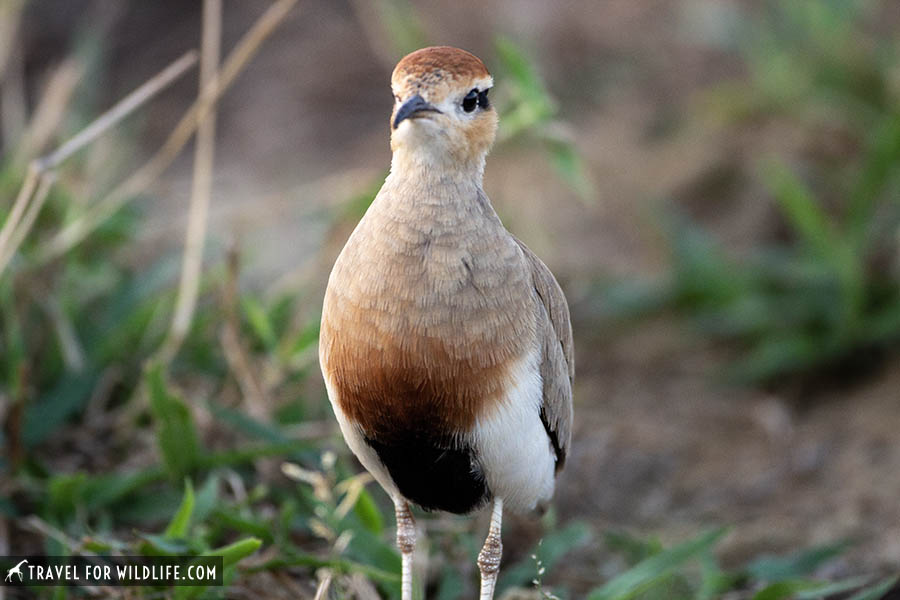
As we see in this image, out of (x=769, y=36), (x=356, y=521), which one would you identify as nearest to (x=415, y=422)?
(x=356, y=521)

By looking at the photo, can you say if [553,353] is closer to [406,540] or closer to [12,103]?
[406,540]

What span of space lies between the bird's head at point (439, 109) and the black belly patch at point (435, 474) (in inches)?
29.0

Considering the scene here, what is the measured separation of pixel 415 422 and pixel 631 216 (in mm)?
3625

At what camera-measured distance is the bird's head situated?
266 centimetres

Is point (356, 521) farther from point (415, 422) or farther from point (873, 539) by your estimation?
point (873, 539)

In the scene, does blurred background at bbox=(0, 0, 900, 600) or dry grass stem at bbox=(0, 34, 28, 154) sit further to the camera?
dry grass stem at bbox=(0, 34, 28, 154)

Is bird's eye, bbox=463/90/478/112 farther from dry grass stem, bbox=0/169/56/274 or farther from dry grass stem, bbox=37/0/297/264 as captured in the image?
dry grass stem, bbox=0/169/56/274

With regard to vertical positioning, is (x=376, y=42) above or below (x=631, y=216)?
above

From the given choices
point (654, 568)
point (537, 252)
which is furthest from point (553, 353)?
point (537, 252)

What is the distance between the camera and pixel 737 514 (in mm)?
4348

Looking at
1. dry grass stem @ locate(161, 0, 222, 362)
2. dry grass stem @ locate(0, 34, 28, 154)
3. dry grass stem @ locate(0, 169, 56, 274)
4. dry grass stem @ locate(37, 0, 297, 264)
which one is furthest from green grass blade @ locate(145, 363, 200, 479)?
dry grass stem @ locate(0, 34, 28, 154)

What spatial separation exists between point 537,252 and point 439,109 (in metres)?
2.75

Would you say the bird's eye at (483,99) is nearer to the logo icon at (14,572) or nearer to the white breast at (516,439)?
the white breast at (516,439)

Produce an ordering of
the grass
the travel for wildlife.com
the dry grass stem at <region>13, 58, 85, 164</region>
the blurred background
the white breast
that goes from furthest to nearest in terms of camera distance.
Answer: the grass → the dry grass stem at <region>13, 58, 85, 164</region> → the blurred background → the travel for wildlife.com → the white breast
